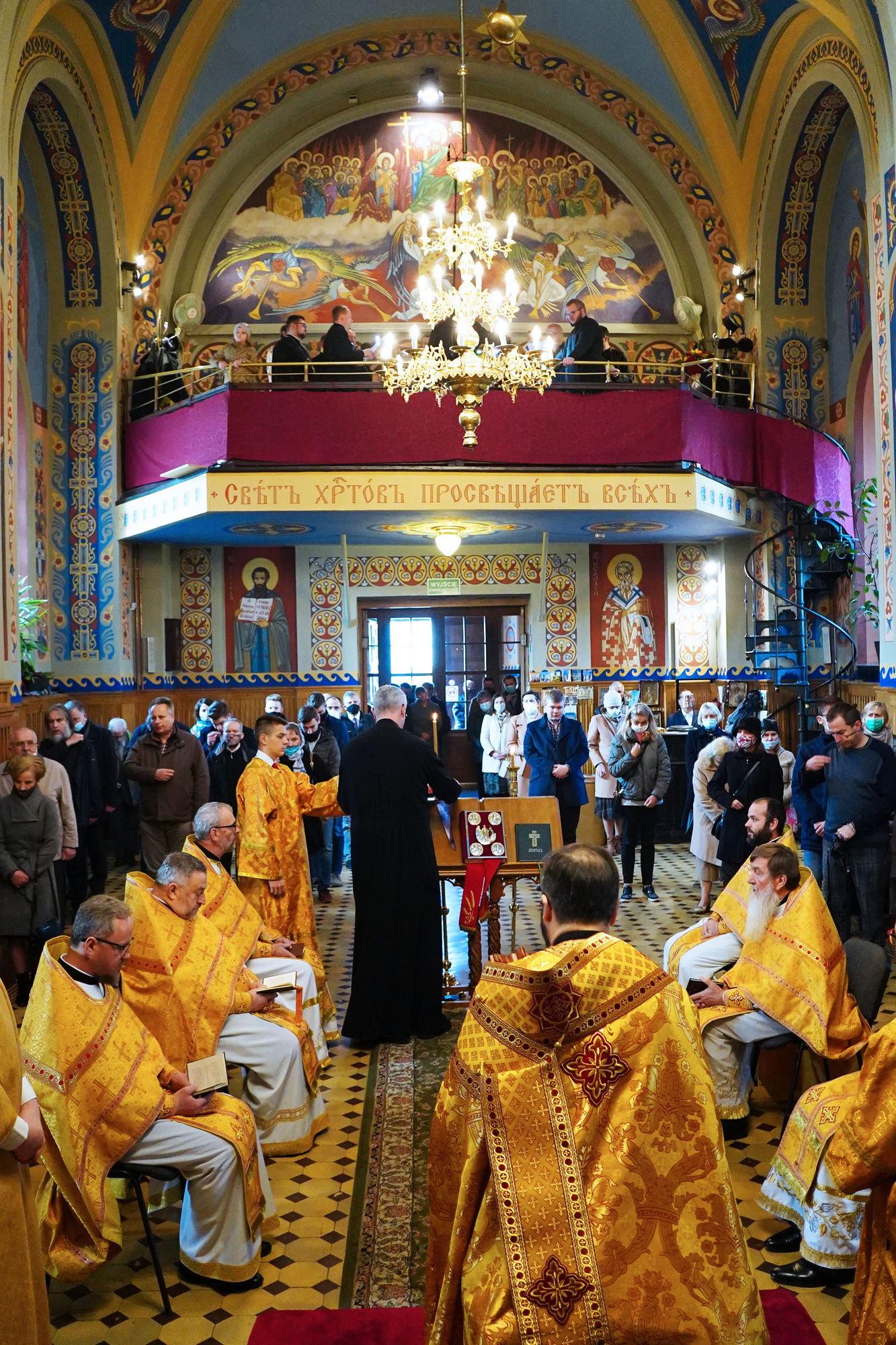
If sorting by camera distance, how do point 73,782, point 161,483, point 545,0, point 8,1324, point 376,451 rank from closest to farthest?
point 8,1324, point 73,782, point 376,451, point 161,483, point 545,0

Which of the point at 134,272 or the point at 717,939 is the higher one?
the point at 134,272

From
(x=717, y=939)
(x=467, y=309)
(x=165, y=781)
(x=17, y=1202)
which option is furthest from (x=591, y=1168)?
(x=467, y=309)

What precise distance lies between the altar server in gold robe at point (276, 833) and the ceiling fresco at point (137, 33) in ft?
30.7

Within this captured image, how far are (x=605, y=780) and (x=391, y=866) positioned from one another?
4.48 metres

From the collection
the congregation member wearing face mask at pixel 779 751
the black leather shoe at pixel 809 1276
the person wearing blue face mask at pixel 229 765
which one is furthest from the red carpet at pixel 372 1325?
the person wearing blue face mask at pixel 229 765

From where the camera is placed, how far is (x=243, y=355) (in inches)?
562

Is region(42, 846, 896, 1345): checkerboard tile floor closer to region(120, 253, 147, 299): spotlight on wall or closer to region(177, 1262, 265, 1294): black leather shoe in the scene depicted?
region(177, 1262, 265, 1294): black leather shoe

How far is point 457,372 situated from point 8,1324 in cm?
572

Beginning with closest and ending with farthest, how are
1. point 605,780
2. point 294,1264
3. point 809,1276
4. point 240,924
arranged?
point 809,1276 < point 294,1264 < point 240,924 < point 605,780

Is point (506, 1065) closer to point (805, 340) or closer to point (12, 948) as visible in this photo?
point (12, 948)

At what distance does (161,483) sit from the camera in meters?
12.6

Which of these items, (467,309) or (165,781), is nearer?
(467,309)

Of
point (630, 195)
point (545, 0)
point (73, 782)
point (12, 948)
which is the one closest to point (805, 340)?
point (630, 195)

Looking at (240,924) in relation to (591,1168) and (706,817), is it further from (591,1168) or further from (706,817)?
(706,817)
